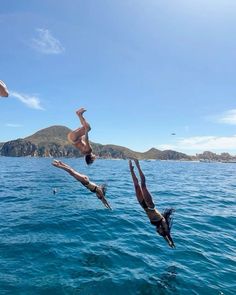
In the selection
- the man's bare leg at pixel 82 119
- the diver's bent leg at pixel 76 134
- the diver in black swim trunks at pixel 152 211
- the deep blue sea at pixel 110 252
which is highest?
the man's bare leg at pixel 82 119

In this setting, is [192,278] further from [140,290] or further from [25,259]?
[25,259]

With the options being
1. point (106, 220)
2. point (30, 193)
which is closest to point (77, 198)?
point (30, 193)

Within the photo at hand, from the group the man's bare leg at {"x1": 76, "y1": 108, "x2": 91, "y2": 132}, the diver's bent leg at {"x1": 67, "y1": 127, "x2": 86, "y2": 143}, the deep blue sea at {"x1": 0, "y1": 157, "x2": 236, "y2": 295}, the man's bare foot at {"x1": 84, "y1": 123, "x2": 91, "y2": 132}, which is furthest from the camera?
the diver's bent leg at {"x1": 67, "y1": 127, "x2": 86, "y2": 143}

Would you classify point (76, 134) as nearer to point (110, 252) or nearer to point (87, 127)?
point (87, 127)

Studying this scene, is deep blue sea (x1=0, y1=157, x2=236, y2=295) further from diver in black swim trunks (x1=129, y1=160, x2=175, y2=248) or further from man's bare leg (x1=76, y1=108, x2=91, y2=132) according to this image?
man's bare leg (x1=76, y1=108, x2=91, y2=132)

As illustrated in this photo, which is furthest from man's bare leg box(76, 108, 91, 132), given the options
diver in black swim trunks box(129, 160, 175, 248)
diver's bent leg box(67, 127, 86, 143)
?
diver in black swim trunks box(129, 160, 175, 248)

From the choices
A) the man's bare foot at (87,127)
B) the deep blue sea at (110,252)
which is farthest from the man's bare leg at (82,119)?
the deep blue sea at (110,252)

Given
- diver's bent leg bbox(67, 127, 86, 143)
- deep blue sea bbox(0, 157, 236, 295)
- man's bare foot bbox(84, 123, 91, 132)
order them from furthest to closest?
diver's bent leg bbox(67, 127, 86, 143) < deep blue sea bbox(0, 157, 236, 295) < man's bare foot bbox(84, 123, 91, 132)

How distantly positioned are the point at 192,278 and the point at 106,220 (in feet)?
31.8

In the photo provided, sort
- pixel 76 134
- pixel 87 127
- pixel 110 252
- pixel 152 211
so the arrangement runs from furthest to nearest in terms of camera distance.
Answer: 1. pixel 110 252
2. pixel 152 211
3. pixel 76 134
4. pixel 87 127

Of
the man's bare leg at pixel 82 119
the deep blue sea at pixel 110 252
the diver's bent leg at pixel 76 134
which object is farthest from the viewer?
the diver's bent leg at pixel 76 134

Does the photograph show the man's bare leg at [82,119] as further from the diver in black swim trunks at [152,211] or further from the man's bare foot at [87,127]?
the diver in black swim trunks at [152,211]

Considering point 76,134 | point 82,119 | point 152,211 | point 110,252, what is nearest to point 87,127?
point 82,119

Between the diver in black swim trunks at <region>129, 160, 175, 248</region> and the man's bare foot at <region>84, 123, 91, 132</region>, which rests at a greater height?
the man's bare foot at <region>84, 123, 91, 132</region>
